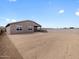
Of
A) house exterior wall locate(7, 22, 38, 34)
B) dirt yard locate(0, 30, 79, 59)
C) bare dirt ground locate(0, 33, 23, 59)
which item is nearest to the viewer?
bare dirt ground locate(0, 33, 23, 59)

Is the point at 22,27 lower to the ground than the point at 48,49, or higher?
higher

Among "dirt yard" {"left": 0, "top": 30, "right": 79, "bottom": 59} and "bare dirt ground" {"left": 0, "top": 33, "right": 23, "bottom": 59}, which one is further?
"dirt yard" {"left": 0, "top": 30, "right": 79, "bottom": 59}

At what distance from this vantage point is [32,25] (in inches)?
1347

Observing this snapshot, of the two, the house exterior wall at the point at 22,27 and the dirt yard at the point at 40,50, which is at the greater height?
the house exterior wall at the point at 22,27

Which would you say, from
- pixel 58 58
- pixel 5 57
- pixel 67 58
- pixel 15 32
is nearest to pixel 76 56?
pixel 67 58

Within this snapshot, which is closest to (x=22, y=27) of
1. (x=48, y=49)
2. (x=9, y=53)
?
(x=48, y=49)

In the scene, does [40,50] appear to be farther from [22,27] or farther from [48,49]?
[22,27]

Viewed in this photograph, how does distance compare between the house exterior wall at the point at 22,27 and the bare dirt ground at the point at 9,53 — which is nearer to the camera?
the bare dirt ground at the point at 9,53

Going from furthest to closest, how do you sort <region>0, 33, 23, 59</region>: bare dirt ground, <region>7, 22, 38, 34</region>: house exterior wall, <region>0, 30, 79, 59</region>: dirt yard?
1. <region>7, 22, 38, 34</region>: house exterior wall
2. <region>0, 30, 79, 59</region>: dirt yard
3. <region>0, 33, 23, 59</region>: bare dirt ground

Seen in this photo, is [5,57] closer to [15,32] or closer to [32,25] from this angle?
[15,32]

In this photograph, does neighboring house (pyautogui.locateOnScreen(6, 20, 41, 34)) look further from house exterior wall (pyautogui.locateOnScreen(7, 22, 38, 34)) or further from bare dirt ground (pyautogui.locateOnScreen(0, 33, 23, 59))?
bare dirt ground (pyautogui.locateOnScreen(0, 33, 23, 59))

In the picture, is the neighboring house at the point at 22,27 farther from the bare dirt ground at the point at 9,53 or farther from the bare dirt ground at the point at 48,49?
the bare dirt ground at the point at 9,53

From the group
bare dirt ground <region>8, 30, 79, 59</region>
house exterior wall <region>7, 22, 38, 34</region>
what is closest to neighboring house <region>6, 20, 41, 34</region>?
house exterior wall <region>7, 22, 38, 34</region>

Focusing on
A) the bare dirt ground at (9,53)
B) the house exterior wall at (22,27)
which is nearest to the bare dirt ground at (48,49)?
the bare dirt ground at (9,53)
